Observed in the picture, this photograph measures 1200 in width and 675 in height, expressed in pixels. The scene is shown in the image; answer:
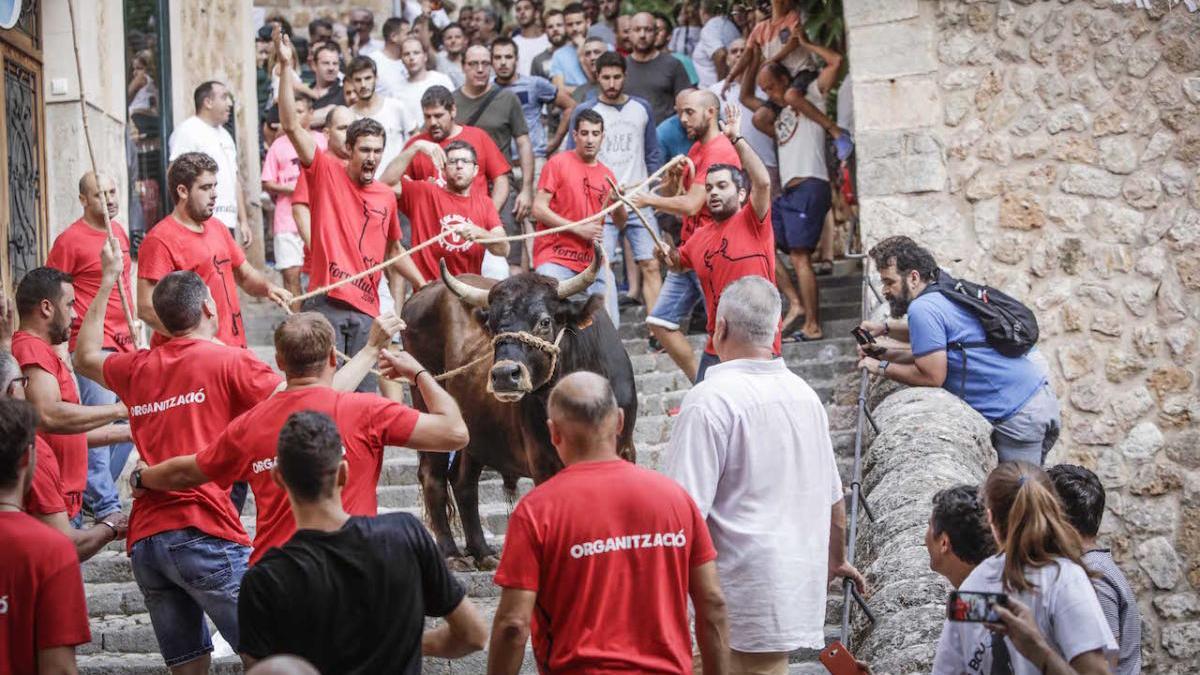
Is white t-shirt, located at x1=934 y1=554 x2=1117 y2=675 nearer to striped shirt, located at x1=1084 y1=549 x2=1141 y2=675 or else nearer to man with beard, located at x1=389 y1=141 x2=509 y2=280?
striped shirt, located at x1=1084 y1=549 x2=1141 y2=675

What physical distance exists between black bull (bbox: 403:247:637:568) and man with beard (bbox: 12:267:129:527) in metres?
1.73

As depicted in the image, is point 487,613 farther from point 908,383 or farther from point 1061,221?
point 1061,221

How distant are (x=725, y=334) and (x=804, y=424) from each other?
1.34 ft

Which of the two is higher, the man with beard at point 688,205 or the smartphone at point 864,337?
the man with beard at point 688,205

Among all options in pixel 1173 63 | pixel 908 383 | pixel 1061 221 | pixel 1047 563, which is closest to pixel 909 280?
pixel 908 383

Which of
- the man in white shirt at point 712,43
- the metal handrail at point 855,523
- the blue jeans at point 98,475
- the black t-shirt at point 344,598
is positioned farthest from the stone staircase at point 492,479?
the black t-shirt at point 344,598

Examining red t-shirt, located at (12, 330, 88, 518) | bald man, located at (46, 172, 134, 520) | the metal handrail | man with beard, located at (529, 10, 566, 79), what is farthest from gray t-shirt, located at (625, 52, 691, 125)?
red t-shirt, located at (12, 330, 88, 518)

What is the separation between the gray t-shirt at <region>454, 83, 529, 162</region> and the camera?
12.6 metres

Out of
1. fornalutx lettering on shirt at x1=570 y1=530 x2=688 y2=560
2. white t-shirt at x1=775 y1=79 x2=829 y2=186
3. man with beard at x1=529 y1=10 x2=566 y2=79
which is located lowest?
fornalutx lettering on shirt at x1=570 y1=530 x2=688 y2=560

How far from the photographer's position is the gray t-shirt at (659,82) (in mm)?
13430

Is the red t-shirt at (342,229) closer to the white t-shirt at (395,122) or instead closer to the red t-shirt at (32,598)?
the white t-shirt at (395,122)

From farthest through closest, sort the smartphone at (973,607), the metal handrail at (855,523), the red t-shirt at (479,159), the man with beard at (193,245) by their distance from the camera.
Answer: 1. the red t-shirt at (479,159)
2. the man with beard at (193,245)
3. the metal handrail at (855,523)
4. the smartphone at (973,607)

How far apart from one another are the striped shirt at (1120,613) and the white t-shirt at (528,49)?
1107 cm

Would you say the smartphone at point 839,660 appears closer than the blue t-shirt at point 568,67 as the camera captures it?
Yes
